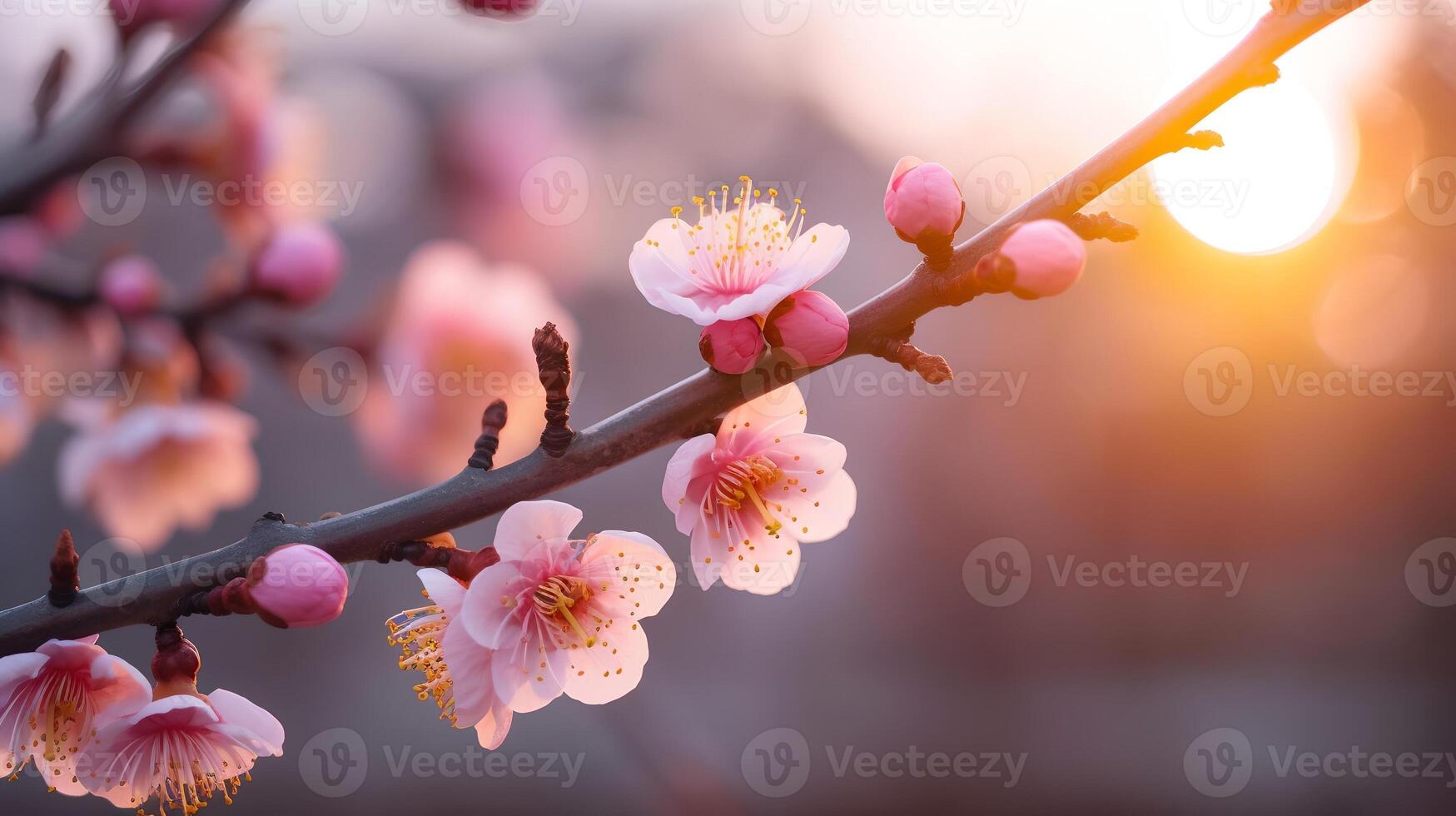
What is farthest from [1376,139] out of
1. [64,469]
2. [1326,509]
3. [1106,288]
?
[64,469]

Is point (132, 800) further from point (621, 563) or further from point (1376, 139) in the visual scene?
point (1376, 139)

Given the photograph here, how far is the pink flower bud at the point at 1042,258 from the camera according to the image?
1.54 ft

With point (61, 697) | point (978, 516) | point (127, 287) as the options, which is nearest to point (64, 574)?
point (61, 697)

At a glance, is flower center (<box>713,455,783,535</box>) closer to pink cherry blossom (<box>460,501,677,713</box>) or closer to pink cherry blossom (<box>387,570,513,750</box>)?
pink cherry blossom (<box>460,501,677,713</box>)

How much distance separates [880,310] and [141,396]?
3.01ft

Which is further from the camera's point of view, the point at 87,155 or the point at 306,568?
the point at 87,155

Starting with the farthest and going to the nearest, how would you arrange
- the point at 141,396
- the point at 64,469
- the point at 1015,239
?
the point at 64,469 < the point at 141,396 < the point at 1015,239

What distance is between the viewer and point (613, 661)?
0.70 meters

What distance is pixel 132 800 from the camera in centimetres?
65

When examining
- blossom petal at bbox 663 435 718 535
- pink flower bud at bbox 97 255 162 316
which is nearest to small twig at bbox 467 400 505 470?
blossom petal at bbox 663 435 718 535

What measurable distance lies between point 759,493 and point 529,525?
0.19 meters

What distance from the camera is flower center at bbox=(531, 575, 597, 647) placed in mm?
660

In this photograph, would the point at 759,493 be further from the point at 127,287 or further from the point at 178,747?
the point at 127,287

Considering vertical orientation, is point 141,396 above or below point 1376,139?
below
